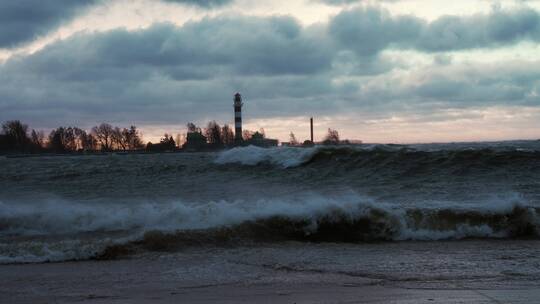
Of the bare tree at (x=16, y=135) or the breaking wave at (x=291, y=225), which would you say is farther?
the bare tree at (x=16, y=135)

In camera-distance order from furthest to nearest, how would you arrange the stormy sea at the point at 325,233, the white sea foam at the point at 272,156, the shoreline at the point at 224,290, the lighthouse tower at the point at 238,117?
1. the lighthouse tower at the point at 238,117
2. the white sea foam at the point at 272,156
3. the stormy sea at the point at 325,233
4. the shoreline at the point at 224,290

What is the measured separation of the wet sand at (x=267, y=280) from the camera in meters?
5.33

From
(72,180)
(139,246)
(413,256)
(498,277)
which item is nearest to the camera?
(498,277)

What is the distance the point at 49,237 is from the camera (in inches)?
385

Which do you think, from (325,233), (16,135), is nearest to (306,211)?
(325,233)

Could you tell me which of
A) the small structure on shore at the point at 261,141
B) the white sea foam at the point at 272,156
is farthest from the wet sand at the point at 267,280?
the small structure on shore at the point at 261,141

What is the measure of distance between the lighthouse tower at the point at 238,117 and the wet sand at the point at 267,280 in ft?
223

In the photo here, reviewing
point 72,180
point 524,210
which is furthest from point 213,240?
point 72,180

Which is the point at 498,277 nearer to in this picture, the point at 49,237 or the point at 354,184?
the point at 49,237

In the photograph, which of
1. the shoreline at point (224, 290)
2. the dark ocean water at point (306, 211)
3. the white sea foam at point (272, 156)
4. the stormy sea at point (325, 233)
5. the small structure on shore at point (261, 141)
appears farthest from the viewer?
the small structure on shore at point (261, 141)

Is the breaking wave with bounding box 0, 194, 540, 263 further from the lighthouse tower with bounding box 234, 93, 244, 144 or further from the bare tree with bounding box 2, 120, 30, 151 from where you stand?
the bare tree with bounding box 2, 120, 30, 151

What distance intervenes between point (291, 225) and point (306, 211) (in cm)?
41

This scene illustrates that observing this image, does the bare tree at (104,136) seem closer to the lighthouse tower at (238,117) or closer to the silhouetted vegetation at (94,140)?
the silhouetted vegetation at (94,140)

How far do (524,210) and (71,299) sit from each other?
7.51 m
